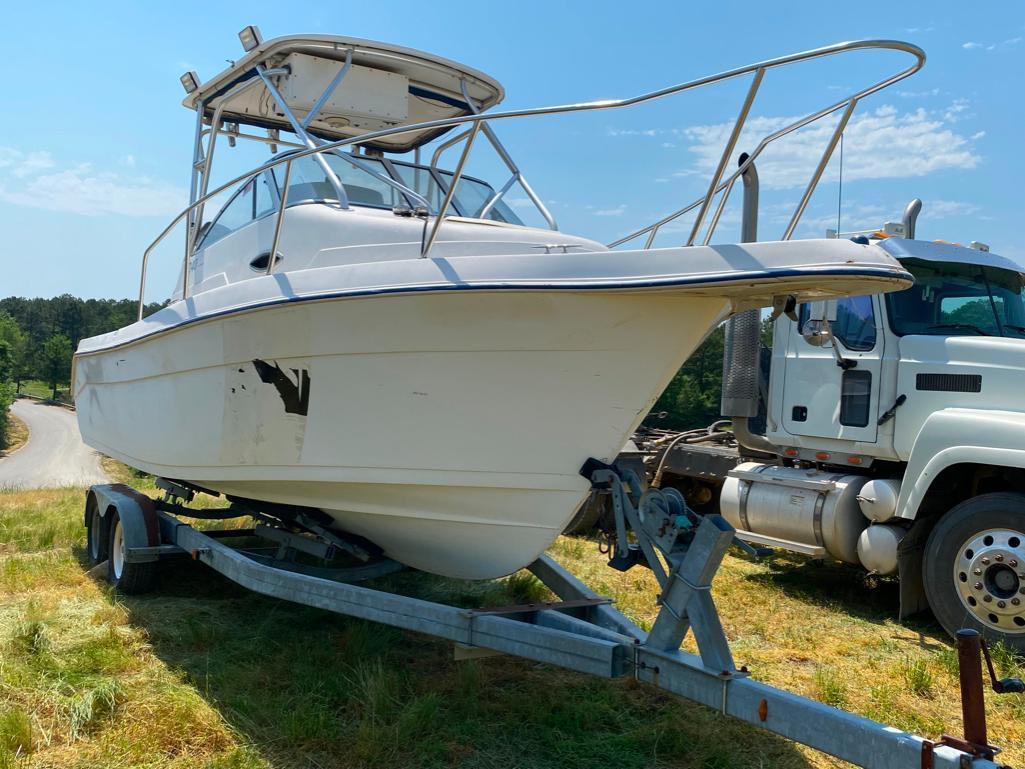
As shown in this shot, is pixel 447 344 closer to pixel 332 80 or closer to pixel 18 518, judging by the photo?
pixel 332 80

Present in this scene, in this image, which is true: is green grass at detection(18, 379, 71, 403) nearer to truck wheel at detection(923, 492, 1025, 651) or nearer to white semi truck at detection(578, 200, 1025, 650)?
white semi truck at detection(578, 200, 1025, 650)

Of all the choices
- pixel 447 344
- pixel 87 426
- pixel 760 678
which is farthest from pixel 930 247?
pixel 87 426

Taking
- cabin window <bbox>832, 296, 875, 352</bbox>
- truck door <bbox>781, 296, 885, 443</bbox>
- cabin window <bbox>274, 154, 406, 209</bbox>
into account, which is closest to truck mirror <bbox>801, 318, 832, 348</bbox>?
truck door <bbox>781, 296, 885, 443</bbox>

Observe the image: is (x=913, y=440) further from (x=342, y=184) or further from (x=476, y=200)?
(x=342, y=184)

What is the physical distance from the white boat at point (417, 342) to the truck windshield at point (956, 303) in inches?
84.4

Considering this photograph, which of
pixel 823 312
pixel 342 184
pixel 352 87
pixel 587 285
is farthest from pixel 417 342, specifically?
pixel 352 87

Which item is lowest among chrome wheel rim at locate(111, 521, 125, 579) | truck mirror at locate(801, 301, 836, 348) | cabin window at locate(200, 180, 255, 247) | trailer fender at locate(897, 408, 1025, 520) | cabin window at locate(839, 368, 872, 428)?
chrome wheel rim at locate(111, 521, 125, 579)

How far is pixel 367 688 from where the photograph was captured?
3.56 m

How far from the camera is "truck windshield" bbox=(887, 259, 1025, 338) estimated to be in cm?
532

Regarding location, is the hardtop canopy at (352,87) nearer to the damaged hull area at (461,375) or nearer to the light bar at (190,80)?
the light bar at (190,80)

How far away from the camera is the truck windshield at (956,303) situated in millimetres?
5316

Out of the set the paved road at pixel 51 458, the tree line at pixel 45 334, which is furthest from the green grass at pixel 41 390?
the paved road at pixel 51 458

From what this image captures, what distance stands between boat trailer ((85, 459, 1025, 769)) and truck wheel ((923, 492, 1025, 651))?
6.91ft

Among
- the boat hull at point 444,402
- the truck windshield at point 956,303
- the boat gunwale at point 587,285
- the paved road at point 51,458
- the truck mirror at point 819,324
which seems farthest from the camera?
the paved road at point 51,458
